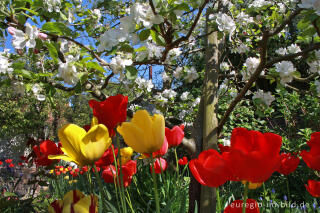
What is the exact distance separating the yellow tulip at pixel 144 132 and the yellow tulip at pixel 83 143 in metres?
0.05

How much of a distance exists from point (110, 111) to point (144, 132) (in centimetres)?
13

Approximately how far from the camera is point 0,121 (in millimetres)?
8820

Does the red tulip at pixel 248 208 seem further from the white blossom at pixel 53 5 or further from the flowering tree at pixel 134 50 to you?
the white blossom at pixel 53 5

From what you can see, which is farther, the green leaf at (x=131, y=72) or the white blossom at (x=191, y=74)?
the white blossom at (x=191, y=74)

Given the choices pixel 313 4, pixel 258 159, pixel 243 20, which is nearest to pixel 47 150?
pixel 258 159

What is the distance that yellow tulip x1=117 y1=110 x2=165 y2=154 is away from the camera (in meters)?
0.55

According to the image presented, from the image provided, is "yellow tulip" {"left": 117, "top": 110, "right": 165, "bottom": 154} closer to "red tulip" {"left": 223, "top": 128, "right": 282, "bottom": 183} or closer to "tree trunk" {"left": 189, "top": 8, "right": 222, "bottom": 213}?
"red tulip" {"left": 223, "top": 128, "right": 282, "bottom": 183}

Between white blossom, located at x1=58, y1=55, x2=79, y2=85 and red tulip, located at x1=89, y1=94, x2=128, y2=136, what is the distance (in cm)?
34

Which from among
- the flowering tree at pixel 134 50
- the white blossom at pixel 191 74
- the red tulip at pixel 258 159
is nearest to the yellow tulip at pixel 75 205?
the red tulip at pixel 258 159

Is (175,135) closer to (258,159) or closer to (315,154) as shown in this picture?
(315,154)

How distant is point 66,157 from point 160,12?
1.70 feet

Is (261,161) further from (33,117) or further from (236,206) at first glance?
(33,117)

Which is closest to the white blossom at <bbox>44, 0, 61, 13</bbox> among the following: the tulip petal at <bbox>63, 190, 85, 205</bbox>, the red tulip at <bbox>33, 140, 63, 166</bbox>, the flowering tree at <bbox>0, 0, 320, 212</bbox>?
the flowering tree at <bbox>0, 0, 320, 212</bbox>

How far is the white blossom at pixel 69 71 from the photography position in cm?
92
